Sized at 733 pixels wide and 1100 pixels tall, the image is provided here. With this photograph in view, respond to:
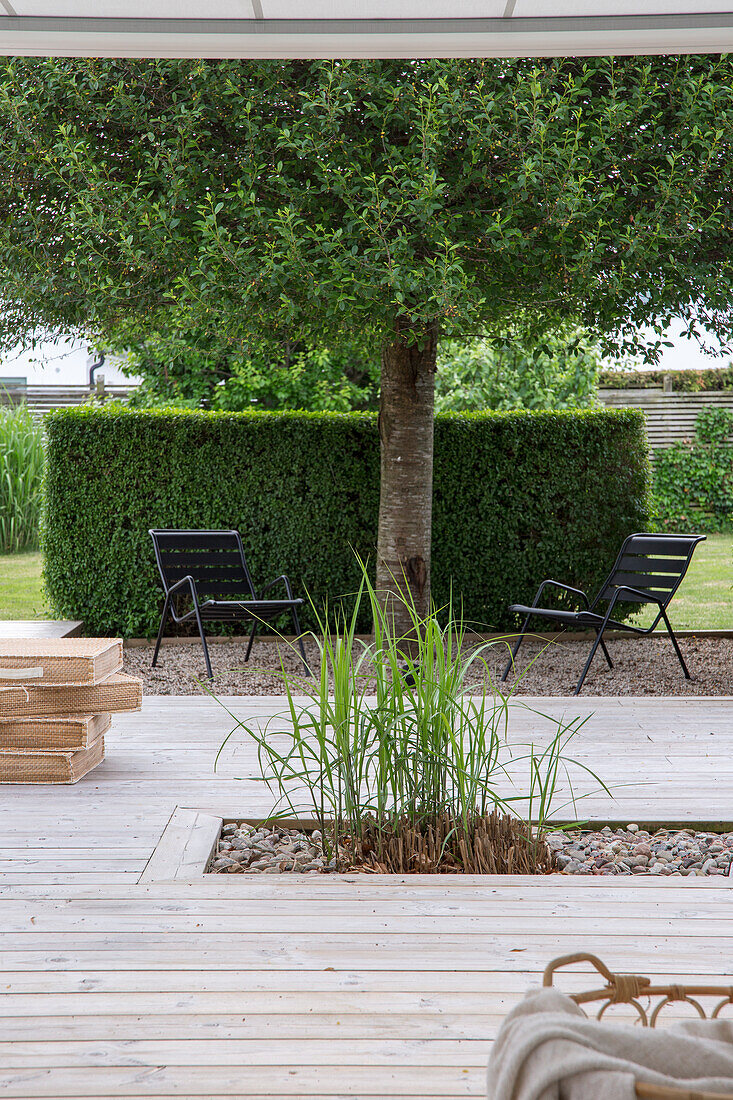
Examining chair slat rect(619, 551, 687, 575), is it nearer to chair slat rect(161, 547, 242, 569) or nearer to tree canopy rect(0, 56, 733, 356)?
tree canopy rect(0, 56, 733, 356)

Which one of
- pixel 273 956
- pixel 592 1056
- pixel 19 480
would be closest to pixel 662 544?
pixel 273 956

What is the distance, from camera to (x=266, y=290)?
15.0 feet

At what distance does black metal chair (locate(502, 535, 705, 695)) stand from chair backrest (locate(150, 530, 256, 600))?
1.75 metres

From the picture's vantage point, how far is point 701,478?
40.3 feet

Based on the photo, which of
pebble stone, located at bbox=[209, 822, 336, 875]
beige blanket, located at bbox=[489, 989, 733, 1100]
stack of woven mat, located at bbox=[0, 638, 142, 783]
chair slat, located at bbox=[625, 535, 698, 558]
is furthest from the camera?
chair slat, located at bbox=[625, 535, 698, 558]

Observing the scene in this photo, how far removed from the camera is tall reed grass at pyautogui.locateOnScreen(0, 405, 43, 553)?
392 inches

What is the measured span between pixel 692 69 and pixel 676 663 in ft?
10.9

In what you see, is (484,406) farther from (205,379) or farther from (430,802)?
(430,802)

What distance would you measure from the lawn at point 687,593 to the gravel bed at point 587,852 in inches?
218

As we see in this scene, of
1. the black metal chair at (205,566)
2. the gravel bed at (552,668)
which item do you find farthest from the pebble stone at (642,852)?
the black metal chair at (205,566)

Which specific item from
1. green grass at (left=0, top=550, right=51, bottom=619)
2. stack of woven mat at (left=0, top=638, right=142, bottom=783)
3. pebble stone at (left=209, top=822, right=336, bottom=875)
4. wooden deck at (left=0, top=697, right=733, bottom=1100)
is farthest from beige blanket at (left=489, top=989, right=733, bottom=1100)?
green grass at (left=0, top=550, right=51, bottom=619)

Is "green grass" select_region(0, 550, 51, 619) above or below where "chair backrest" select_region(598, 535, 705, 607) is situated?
below

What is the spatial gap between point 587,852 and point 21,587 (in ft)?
25.7

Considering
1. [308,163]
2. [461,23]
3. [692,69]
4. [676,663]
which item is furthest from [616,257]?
[676,663]
